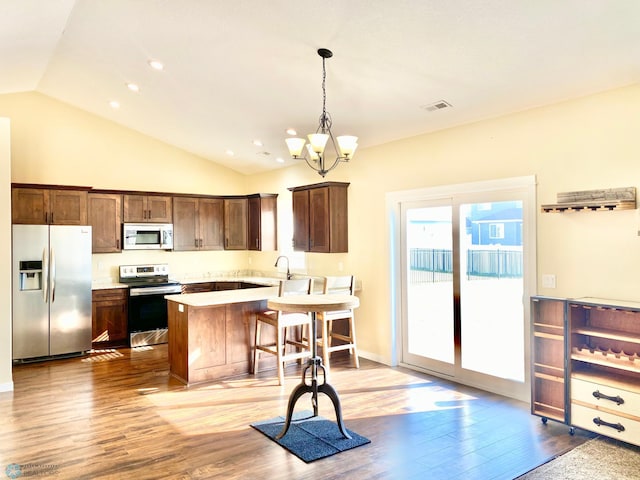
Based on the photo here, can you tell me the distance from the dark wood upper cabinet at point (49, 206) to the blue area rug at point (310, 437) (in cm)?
407

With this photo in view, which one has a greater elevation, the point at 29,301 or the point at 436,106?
the point at 436,106

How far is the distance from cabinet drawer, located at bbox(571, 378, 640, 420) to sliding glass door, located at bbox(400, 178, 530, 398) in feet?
2.45

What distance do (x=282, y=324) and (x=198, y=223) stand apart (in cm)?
340

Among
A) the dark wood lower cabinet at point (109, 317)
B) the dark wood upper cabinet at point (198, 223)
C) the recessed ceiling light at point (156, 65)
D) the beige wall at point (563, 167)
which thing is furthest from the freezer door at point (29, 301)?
the beige wall at point (563, 167)

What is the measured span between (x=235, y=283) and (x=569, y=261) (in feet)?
17.1

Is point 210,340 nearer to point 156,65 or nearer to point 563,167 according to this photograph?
point 156,65

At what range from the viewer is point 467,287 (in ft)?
15.8

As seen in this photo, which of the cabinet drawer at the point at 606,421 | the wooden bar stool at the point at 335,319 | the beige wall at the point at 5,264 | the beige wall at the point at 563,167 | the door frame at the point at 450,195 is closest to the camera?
the cabinet drawer at the point at 606,421

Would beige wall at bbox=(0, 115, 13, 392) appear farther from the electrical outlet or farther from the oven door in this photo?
the electrical outlet

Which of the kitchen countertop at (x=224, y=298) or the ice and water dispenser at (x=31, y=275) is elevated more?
the ice and water dispenser at (x=31, y=275)

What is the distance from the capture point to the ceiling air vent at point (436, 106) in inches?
173

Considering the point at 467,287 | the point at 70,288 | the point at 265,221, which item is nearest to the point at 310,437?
the point at 467,287

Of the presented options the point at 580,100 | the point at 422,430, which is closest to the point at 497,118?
the point at 580,100

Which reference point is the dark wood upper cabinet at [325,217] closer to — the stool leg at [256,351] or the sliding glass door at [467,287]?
the sliding glass door at [467,287]
